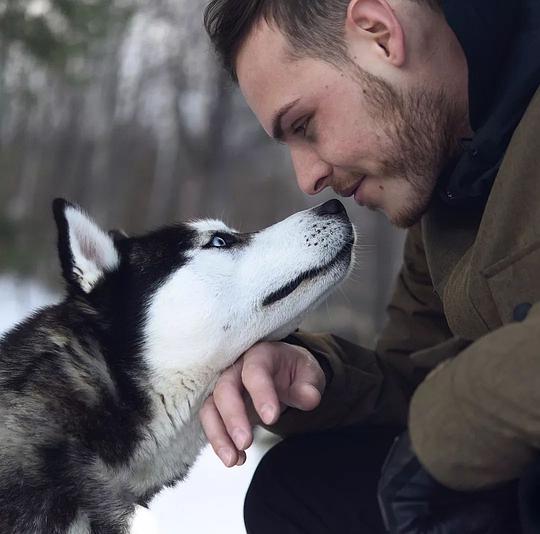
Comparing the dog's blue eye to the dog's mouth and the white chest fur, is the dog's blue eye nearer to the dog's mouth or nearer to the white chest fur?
the dog's mouth

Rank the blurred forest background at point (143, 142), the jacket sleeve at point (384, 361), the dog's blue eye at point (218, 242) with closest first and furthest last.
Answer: the jacket sleeve at point (384, 361)
the dog's blue eye at point (218, 242)
the blurred forest background at point (143, 142)

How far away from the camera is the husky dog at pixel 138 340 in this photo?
1.80 m

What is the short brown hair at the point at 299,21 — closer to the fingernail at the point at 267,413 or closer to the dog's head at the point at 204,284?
the dog's head at the point at 204,284

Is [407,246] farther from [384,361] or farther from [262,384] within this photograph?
[262,384]

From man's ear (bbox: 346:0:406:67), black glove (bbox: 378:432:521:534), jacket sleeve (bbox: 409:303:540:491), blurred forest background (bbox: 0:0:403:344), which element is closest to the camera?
jacket sleeve (bbox: 409:303:540:491)

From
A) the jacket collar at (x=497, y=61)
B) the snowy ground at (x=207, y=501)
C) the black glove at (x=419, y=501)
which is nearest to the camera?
the black glove at (x=419, y=501)

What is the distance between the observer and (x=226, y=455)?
1650 millimetres

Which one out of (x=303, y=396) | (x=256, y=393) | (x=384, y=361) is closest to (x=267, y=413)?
(x=256, y=393)

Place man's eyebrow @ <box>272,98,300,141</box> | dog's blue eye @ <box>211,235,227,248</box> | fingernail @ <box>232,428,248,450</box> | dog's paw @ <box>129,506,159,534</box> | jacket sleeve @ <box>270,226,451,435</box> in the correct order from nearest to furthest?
fingernail @ <box>232,428,248,450</box>
man's eyebrow @ <box>272,98,300,141</box>
jacket sleeve @ <box>270,226,451,435</box>
dog's blue eye @ <box>211,235,227,248</box>
dog's paw @ <box>129,506,159,534</box>

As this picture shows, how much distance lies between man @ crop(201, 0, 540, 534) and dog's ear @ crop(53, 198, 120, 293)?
42 centimetres

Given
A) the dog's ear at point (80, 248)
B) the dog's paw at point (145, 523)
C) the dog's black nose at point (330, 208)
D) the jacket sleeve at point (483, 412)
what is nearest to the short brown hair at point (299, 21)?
the dog's black nose at point (330, 208)

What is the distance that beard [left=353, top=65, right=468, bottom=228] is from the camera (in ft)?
5.90

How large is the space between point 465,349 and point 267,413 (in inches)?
22.2

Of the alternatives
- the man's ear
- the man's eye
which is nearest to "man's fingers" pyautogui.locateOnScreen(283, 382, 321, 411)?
the man's eye
